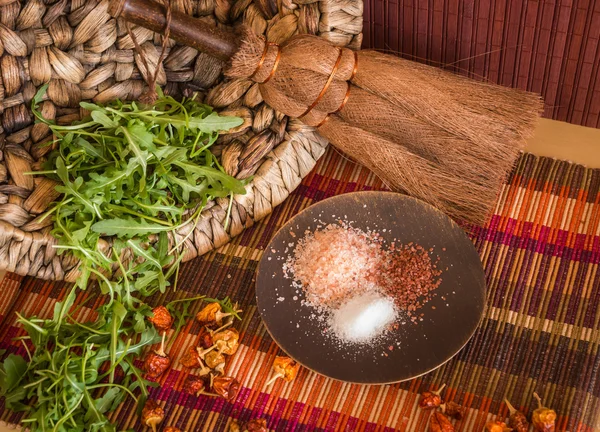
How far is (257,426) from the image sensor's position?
1229 millimetres

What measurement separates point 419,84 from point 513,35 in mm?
216

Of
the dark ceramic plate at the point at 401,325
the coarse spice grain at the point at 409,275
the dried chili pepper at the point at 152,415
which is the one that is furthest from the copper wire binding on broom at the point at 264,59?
the dried chili pepper at the point at 152,415

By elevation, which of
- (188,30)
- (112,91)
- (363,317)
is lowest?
(363,317)

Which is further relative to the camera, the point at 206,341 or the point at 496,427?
the point at 206,341

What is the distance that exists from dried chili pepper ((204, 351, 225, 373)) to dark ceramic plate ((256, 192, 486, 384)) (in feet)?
0.31

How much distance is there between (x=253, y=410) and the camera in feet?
4.18

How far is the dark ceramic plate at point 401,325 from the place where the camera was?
1.24m

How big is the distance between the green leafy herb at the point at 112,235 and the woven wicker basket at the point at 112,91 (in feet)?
0.12

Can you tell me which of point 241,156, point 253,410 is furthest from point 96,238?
point 253,410

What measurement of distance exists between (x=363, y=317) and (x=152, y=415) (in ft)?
1.22

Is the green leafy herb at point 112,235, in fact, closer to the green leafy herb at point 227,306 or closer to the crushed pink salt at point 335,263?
the green leafy herb at point 227,306

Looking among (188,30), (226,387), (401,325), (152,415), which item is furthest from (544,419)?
(188,30)

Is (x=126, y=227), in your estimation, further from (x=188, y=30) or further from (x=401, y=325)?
(x=401, y=325)

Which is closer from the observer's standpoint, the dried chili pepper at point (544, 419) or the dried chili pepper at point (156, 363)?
the dried chili pepper at point (544, 419)
